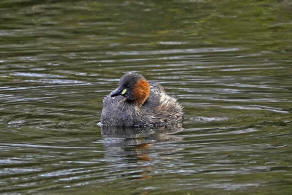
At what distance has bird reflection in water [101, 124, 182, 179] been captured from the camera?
10.2 meters

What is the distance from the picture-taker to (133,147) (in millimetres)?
11570

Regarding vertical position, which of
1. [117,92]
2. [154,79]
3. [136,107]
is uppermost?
[117,92]

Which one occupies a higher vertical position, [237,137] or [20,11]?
[20,11]

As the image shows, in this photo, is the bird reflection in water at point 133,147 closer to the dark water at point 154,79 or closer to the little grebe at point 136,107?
the dark water at point 154,79

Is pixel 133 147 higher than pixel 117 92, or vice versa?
pixel 117 92

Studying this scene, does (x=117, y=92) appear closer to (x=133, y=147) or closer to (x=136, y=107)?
(x=136, y=107)

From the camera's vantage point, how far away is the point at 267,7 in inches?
862

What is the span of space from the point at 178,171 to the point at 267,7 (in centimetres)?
1260

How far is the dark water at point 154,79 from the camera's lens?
389 inches

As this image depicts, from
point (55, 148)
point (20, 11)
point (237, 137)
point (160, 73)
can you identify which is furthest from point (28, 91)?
point (20, 11)

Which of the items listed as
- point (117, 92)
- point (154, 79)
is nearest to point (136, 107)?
point (117, 92)

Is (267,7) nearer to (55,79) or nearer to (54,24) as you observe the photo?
(54,24)

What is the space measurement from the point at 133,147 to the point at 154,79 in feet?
14.6

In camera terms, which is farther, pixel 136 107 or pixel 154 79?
pixel 154 79
